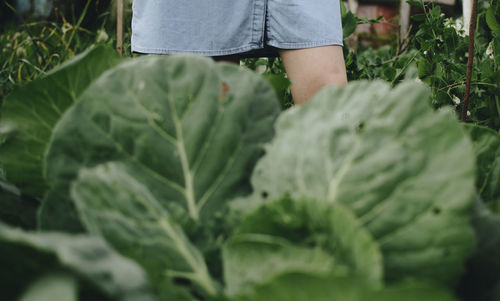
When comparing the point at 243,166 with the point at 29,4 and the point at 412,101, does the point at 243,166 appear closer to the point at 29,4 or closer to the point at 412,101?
the point at 412,101

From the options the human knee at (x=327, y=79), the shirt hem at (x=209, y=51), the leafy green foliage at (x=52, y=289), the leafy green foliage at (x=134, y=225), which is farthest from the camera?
the shirt hem at (x=209, y=51)

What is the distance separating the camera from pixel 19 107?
2.01ft

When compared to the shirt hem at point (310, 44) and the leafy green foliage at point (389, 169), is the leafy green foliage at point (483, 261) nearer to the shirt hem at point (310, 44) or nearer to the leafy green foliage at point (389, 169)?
the leafy green foliage at point (389, 169)

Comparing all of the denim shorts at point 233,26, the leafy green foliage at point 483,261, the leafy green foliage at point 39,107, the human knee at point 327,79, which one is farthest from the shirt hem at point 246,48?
the leafy green foliage at point 483,261

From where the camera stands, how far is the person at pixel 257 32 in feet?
6.20

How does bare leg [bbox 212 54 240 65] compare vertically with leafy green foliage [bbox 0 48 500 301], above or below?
below

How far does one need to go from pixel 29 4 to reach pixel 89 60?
515 cm

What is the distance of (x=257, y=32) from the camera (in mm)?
1985

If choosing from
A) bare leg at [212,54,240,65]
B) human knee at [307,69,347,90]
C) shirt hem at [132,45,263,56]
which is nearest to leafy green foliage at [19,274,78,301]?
→ human knee at [307,69,347,90]

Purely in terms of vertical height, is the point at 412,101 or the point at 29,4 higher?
the point at 412,101

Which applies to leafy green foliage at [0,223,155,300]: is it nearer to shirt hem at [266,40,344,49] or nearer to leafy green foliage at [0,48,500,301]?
leafy green foliage at [0,48,500,301]

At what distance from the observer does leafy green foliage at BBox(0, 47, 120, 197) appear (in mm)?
603

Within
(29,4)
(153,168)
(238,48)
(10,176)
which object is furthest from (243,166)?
(29,4)

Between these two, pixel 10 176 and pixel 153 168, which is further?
pixel 10 176
